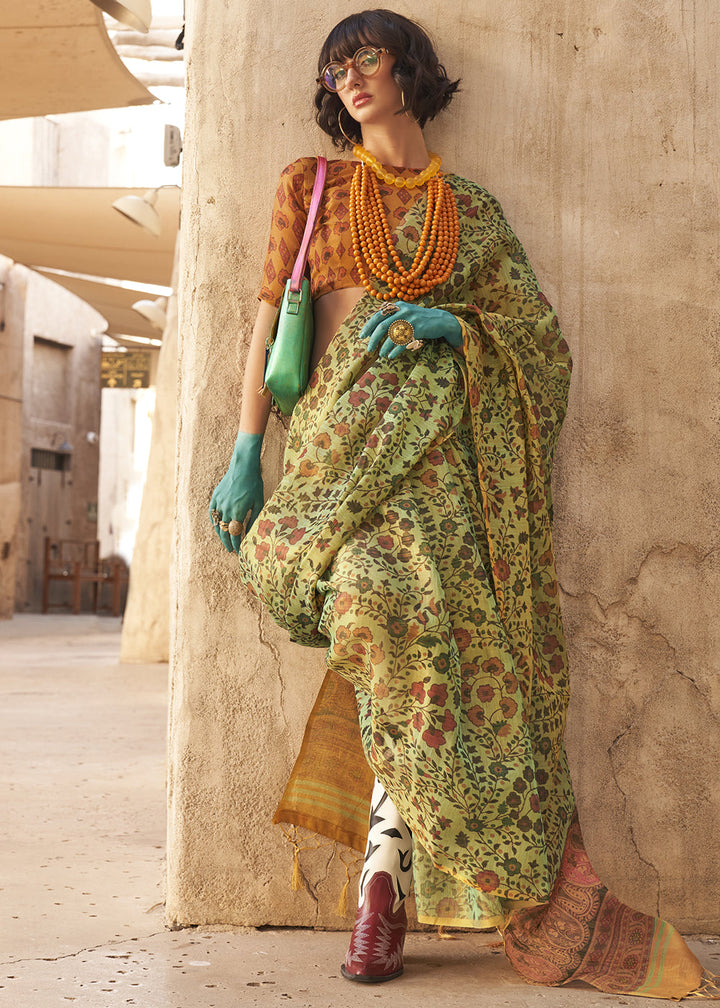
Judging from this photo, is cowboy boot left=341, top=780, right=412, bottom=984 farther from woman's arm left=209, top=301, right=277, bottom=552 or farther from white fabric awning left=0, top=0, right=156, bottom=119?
white fabric awning left=0, top=0, right=156, bottom=119

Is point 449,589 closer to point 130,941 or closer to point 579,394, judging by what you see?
point 579,394

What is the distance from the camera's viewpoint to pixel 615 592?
7.43 ft

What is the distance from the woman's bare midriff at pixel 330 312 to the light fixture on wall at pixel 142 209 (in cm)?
663

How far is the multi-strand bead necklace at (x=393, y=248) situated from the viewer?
1.97 m

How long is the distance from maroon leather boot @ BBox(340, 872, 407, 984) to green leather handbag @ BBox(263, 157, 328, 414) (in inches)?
35.6

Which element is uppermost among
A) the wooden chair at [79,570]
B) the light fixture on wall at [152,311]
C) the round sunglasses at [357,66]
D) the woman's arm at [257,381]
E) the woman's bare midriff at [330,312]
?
the light fixture on wall at [152,311]

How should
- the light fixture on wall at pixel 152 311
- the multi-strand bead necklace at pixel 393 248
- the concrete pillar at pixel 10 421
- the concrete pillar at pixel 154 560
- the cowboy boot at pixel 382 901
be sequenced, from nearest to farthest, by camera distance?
the cowboy boot at pixel 382 901, the multi-strand bead necklace at pixel 393 248, the concrete pillar at pixel 154 560, the light fixture on wall at pixel 152 311, the concrete pillar at pixel 10 421

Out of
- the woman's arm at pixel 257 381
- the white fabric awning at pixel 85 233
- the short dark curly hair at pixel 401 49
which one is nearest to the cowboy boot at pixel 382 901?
the woman's arm at pixel 257 381

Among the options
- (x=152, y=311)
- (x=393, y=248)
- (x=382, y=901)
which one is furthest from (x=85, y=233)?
(x=382, y=901)

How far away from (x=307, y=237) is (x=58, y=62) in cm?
625

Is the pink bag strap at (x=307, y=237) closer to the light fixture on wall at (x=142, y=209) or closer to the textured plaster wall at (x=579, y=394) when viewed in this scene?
the textured plaster wall at (x=579, y=394)

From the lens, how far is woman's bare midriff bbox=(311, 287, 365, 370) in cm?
203

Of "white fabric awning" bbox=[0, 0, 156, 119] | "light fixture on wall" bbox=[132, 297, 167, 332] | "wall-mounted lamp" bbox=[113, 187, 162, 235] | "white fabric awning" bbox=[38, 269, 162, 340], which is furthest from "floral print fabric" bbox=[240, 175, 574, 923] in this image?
"white fabric awning" bbox=[38, 269, 162, 340]

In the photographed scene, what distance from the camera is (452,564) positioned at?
181 centimetres
